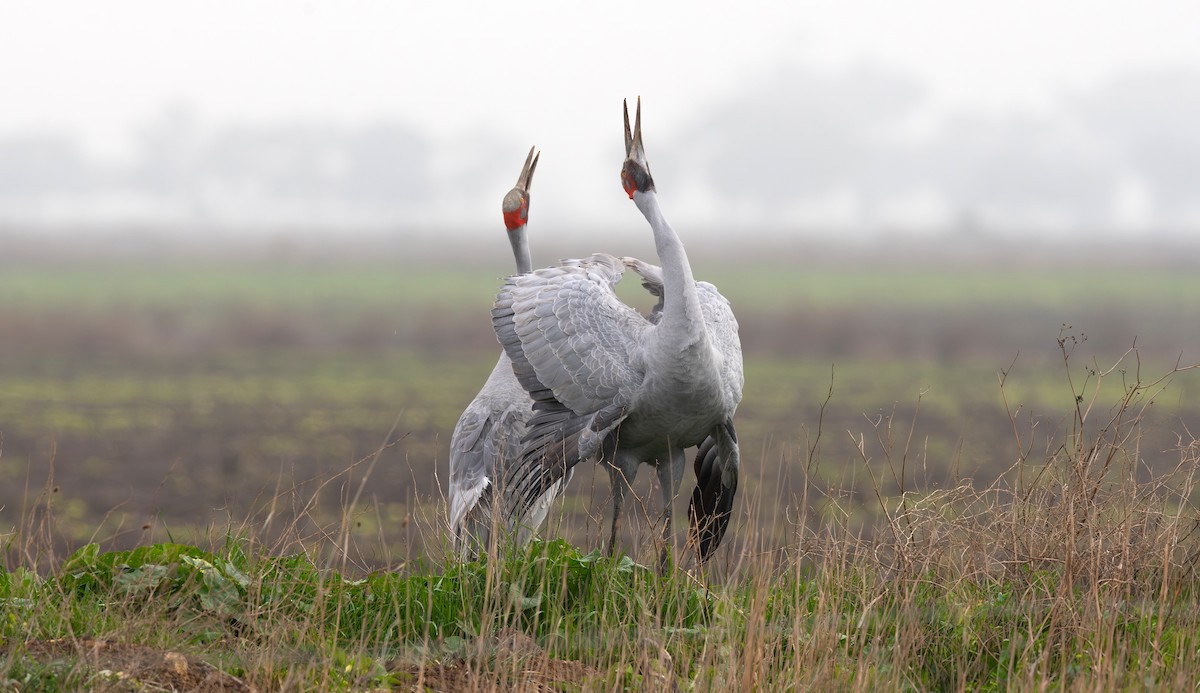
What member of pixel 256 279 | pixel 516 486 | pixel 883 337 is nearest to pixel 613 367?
pixel 516 486

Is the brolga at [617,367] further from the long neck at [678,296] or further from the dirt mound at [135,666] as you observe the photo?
the dirt mound at [135,666]

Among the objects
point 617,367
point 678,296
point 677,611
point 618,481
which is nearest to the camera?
point 677,611

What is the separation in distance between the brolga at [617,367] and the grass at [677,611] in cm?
64

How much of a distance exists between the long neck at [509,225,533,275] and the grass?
1.81 m

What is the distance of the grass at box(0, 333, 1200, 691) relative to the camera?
333 centimetres

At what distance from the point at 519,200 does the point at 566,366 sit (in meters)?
1.22

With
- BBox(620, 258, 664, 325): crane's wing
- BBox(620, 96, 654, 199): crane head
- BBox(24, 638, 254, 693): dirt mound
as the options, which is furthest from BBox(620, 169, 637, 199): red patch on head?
BBox(24, 638, 254, 693): dirt mound

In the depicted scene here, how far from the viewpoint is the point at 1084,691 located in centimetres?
325

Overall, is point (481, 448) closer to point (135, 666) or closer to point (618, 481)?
point (618, 481)

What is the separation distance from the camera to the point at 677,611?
4023 mm

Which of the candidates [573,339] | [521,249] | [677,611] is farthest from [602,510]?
[521,249]

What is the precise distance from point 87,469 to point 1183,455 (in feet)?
34.0

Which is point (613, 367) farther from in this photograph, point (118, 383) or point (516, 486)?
point (118, 383)

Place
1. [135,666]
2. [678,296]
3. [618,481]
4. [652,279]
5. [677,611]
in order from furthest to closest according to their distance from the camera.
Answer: [652,279] → [618,481] → [678,296] → [677,611] → [135,666]
